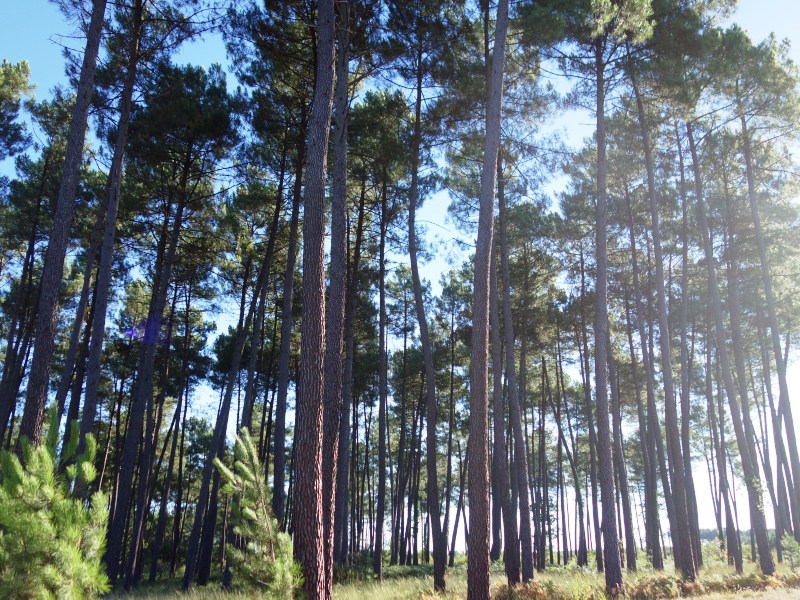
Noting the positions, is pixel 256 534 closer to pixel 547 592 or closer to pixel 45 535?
pixel 45 535

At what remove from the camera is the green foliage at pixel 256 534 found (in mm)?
4227

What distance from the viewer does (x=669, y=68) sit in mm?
13266

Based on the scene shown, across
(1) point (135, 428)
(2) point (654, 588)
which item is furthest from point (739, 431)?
(1) point (135, 428)

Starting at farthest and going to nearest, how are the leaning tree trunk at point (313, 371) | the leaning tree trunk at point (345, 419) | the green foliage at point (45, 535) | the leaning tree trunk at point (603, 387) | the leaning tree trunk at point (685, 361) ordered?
the leaning tree trunk at point (685, 361) → the leaning tree trunk at point (345, 419) → the leaning tree trunk at point (603, 387) → the leaning tree trunk at point (313, 371) → the green foliage at point (45, 535)

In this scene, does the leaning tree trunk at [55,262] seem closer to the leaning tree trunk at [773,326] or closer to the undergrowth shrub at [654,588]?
the undergrowth shrub at [654,588]

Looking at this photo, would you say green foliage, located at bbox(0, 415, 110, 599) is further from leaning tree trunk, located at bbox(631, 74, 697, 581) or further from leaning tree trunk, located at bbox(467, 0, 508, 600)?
leaning tree trunk, located at bbox(631, 74, 697, 581)

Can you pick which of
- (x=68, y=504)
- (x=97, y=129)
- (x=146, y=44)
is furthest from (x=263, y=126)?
(x=68, y=504)

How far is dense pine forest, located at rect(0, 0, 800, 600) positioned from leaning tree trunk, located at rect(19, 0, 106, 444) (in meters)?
0.03

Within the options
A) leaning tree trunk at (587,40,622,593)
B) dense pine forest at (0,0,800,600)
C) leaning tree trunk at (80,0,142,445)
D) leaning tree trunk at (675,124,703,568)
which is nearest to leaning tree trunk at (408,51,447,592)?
dense pine forest at (0,0,800,600)

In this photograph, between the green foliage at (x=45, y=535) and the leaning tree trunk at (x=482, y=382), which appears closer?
the green foliage at (x=45, y=535)

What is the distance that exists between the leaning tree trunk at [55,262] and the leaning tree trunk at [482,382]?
18.8ft

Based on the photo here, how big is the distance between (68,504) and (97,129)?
13470 mm

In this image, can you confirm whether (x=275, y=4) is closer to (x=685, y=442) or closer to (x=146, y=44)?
(x=146, y=44)

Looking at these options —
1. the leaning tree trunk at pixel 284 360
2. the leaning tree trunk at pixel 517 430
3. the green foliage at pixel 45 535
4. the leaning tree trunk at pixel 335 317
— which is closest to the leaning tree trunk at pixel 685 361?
the leaning tree trunk at pixel 517 430
